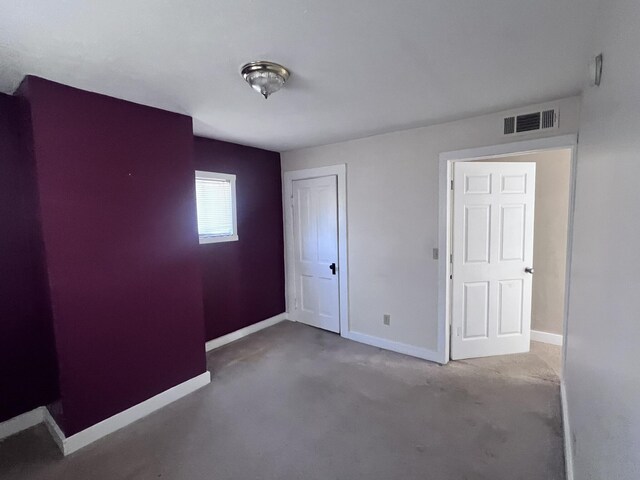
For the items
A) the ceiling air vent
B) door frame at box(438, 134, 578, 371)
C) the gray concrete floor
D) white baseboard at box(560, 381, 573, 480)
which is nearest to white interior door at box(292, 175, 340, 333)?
the gray concrete floor

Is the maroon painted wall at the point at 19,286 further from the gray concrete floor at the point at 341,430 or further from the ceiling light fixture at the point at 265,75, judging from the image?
the ceiling light fixture at the point at 265,75

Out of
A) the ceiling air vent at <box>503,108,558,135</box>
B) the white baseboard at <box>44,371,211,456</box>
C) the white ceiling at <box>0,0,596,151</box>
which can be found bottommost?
the white baseboard at <box>44,371,211,456</box>

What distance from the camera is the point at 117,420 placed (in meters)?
2.20

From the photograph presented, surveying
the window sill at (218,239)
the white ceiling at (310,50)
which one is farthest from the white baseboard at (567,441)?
the window sill at (218,239)

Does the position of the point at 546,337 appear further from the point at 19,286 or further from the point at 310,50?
the point at 19,286

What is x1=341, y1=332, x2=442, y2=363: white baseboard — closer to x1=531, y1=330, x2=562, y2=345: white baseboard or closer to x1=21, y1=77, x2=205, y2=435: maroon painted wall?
x1=531, y1=330, x2=562, y2=345: white baseboard

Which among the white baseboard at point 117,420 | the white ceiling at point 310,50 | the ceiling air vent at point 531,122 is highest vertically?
the white ceiling at point 310,50

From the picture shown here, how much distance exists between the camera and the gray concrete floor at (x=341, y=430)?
1.84 metres

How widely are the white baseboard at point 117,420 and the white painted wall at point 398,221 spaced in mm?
1939

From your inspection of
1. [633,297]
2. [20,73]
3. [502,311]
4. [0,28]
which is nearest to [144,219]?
[20,73]

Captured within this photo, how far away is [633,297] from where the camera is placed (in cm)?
78

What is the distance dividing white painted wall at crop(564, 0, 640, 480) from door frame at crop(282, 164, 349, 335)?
2.38m

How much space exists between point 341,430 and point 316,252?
2217 mm

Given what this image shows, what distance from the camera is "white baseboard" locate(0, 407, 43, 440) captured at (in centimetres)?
213
